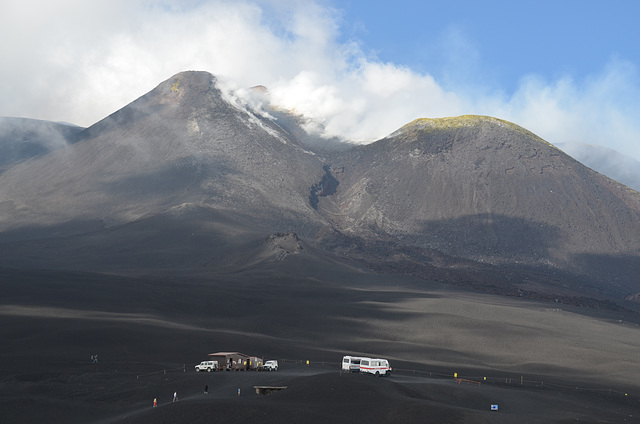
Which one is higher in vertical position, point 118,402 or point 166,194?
point 166,194

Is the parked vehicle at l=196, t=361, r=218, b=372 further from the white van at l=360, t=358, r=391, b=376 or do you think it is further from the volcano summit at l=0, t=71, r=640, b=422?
the white van at l=360, t=358, r=391, b=376

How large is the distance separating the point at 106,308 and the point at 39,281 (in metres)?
14.4

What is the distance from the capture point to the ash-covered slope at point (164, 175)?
498ft

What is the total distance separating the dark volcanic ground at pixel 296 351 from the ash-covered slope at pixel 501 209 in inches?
2453

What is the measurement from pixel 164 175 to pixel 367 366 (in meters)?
132

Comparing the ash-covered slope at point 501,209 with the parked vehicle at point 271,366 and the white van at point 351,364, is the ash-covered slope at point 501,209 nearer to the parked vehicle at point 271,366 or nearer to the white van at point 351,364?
the parked vehicle at point 271,366

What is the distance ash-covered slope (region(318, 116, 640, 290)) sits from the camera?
539 feet

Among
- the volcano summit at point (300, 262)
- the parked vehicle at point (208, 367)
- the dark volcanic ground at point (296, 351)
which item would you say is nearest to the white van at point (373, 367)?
the dark volcanic ground at point (296, 351)

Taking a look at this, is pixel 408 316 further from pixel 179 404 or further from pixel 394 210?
pixel 394 210

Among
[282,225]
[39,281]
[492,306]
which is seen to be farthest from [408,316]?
[282,225]

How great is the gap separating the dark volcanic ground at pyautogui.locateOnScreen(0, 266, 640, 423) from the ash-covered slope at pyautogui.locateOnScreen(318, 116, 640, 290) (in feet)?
204

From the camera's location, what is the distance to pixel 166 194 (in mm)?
158375

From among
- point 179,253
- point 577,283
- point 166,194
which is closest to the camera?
point 179,253

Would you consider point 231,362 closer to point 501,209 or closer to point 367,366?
point 367,366
